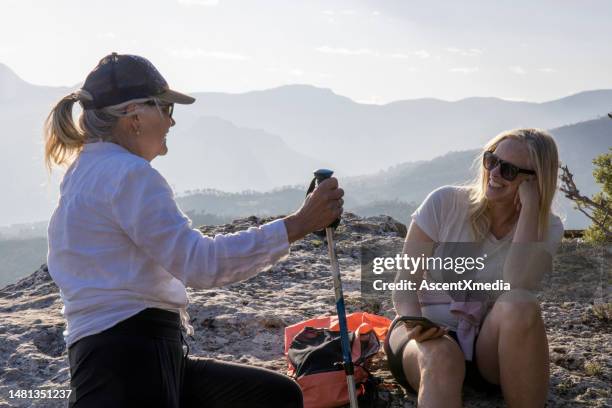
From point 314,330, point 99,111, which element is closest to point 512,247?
point 314,330

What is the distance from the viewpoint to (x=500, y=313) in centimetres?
429

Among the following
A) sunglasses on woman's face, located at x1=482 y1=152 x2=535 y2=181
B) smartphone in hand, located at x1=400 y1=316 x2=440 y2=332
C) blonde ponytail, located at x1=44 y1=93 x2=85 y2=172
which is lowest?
smartphone in hand, located at x1=400 y1=316 x2=440 y2=332

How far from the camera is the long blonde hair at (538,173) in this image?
183 inches

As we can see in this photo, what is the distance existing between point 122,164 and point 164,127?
462mm

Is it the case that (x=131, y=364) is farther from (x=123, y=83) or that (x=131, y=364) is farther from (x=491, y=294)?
(x=491, y=294)

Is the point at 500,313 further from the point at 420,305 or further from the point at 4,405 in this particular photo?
the point at 4,405

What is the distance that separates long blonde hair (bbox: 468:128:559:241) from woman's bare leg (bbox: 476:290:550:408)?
714 millimetres

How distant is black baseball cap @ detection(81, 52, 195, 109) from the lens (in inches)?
129

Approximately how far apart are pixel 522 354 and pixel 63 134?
3.02 m

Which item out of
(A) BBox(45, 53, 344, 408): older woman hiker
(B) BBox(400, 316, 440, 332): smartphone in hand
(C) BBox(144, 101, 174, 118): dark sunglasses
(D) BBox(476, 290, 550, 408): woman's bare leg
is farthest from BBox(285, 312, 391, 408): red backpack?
(C) BBox(144, 101, 174, 118): dark sunglasses

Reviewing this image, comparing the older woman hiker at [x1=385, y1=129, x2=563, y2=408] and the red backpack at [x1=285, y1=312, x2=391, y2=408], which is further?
the red backpack at [x1=285, y1=312, x2=391, y2=408]

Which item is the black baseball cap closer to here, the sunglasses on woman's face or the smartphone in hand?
the smartphone in hand

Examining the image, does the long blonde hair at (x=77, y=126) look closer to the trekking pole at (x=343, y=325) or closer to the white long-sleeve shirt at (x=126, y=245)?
the white long-sleeve shirt at (x=126, y=245)

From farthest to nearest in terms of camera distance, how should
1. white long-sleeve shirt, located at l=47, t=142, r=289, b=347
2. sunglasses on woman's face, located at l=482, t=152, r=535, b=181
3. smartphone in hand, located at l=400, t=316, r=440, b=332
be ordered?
1. sunglasses on woman's face, located at l=482, t=152, r=535, b=181
2. smartphone in hand, located at l=400, t=316, r=440, b=332
3. white long-sleeve shirt, located at l=47, t=142, r=289, b=347
